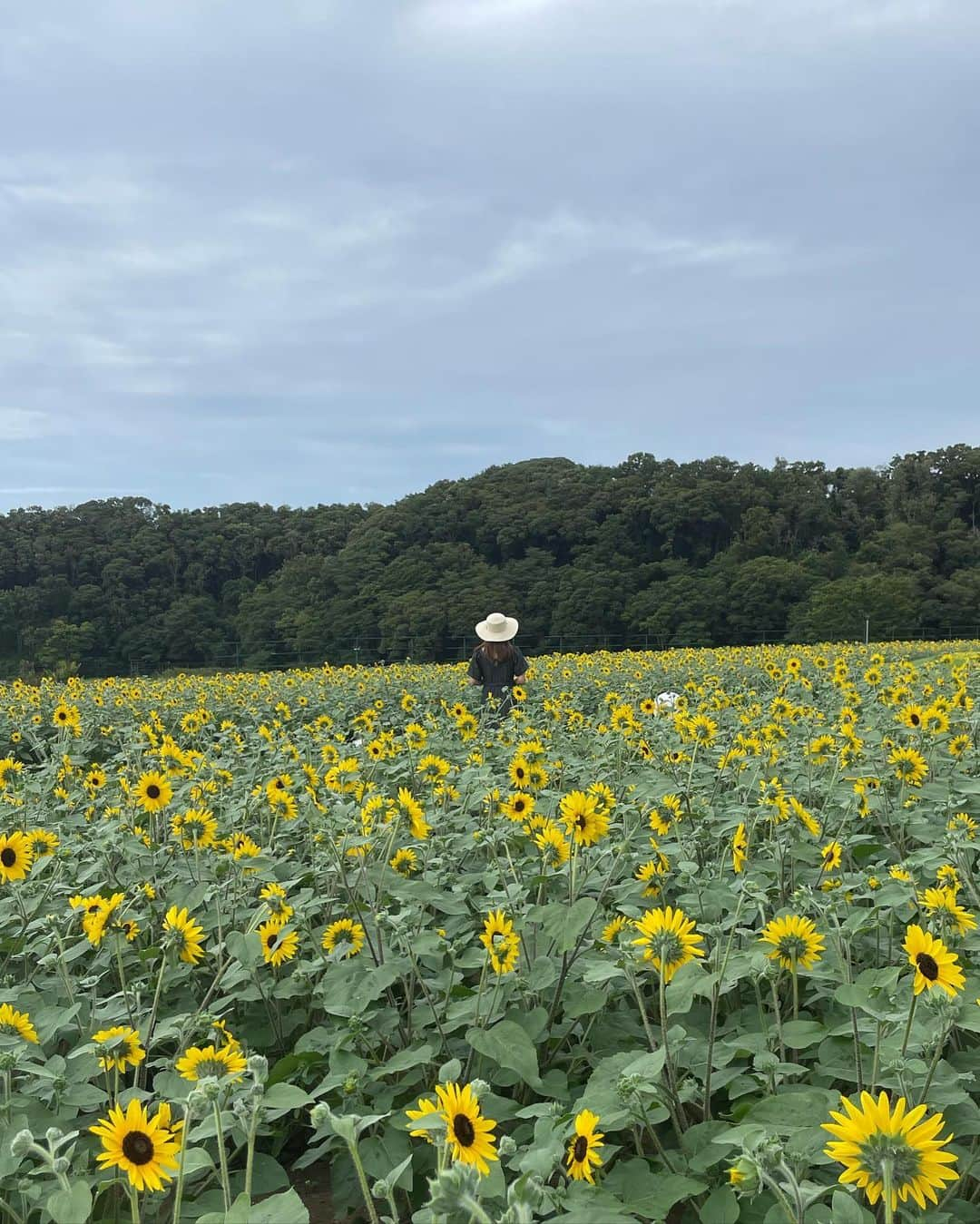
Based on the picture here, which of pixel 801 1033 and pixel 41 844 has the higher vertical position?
pixel 41 844

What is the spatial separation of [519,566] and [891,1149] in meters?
52.9

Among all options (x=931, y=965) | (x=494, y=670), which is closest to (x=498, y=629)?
(x=494, y=670)

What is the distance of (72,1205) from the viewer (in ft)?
4.51

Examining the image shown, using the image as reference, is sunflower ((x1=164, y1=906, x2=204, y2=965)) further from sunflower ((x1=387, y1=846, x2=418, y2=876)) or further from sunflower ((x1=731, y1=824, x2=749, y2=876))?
sunflower ((x1=731, y1=824, x2=749, y2=876))

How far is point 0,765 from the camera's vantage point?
450cm

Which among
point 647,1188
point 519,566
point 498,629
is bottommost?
Result: point 647,1188

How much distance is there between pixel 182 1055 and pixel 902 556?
177 ft

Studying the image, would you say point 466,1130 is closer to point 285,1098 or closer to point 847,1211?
point 285,1098

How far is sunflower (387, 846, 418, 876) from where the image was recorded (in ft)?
9.57

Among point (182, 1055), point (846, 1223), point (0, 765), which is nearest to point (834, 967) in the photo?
point (846, 1223)

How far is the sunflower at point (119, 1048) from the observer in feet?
6.42

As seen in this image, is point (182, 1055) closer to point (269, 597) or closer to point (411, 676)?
point (411, 676)

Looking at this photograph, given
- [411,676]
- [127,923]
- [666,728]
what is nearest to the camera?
[127,923]

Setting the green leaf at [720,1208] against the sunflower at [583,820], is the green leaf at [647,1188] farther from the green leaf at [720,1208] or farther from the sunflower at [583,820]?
the sunflower at [583,820]
